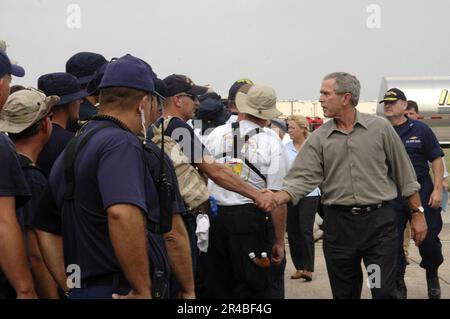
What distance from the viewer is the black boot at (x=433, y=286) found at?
7133 millimetres

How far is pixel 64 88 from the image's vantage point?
465cm

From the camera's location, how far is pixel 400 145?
17.1ft

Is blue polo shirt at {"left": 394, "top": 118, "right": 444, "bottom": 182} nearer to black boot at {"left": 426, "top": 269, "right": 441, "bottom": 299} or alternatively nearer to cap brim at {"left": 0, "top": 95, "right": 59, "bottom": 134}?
black boot at {"left": 426, "top": 269, "right": 441, "bottom": 299}

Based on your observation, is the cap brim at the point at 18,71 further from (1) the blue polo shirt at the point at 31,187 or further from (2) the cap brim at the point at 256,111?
(2) the cap brim at the point at 256,111

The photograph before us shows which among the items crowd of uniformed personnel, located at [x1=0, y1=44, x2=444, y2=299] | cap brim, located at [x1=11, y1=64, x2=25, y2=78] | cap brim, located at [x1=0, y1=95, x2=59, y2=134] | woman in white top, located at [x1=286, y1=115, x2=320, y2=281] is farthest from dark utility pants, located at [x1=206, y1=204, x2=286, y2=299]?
woman in white top, located at [x1=286, y1=115, x2=320, y2=281]

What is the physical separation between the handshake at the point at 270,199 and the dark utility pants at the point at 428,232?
6.57 feet

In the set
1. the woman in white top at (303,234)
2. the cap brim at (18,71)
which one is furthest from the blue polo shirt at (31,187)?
the woman in white top at (303,234)

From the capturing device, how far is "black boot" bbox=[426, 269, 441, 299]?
7133 mm

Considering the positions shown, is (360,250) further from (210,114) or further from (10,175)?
(10,175)

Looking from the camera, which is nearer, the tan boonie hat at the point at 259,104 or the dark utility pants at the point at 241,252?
the dark utility pants at the point at 241,252

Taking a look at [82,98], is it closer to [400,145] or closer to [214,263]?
[214,263]

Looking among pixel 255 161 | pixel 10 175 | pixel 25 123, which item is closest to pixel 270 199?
pixel 255 161
